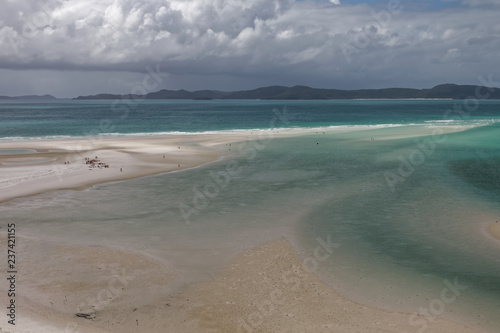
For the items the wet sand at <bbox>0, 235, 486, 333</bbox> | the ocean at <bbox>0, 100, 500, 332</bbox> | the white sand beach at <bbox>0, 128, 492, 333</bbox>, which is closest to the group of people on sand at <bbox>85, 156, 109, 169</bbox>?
the ocean at <bbox>0, 100, 500, 332</bbox>

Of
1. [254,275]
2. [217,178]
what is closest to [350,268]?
[254,275]

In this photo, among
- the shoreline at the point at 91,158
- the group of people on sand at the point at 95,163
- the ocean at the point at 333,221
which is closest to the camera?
the ocean at the point at 333,221

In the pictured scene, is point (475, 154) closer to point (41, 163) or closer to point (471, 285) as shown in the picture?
point (471, 285)

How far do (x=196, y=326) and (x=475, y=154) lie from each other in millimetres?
44018

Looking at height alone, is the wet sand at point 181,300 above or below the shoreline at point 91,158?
below

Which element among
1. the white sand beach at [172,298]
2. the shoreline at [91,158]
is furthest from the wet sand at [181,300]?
the shoreline at [91,158]

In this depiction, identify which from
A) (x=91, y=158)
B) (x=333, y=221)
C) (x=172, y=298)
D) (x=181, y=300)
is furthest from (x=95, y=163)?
(x=181, y=300)

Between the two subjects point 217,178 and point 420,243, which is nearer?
point 420,243

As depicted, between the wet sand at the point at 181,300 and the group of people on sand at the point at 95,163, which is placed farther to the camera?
the group of people on sand at the point at 95,163

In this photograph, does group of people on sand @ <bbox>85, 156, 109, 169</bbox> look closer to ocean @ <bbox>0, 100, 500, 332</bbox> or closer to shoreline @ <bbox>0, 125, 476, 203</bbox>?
shoreline @ <bbox>0, 125, 476, 203</bbox>

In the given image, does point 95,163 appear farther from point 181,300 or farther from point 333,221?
point 181,300

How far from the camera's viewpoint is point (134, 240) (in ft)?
62.5

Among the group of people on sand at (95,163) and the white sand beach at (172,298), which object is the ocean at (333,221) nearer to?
the white sand beach at (172,298)

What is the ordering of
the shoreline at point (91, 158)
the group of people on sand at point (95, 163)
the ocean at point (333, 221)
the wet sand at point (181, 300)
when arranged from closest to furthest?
the wet sand at point (181, 300) → the ocean at point (333, 221) → the shoreline at point (91, 158) → the group of people on sand at point (95, 163)
